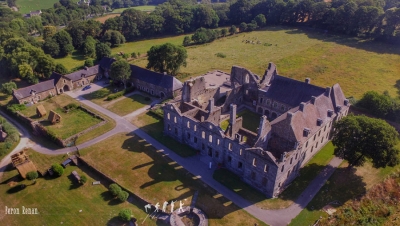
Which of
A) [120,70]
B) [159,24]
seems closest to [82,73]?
[120,70]

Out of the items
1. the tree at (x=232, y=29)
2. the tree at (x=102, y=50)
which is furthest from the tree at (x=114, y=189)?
the tree at (x=232, y=29)

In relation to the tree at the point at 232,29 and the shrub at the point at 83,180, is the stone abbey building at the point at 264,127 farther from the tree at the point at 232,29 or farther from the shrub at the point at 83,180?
the tree at the point at 232,29

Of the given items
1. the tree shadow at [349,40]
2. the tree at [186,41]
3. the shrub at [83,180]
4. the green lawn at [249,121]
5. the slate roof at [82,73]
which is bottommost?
the shrub at [83,180]

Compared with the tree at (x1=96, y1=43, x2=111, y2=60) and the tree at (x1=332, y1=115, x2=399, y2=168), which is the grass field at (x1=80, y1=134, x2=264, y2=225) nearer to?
the tree at (x1=332, y1=115, x2=399, y2=168)

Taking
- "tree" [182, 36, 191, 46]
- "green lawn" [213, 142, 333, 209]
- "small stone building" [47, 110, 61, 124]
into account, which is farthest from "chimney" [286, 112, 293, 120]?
"tree" [182, 36, 191, 46]

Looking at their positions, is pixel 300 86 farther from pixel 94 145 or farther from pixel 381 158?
pixel 94 145

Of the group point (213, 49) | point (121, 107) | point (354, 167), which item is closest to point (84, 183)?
point (121, 107)

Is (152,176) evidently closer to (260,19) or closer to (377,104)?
(377,104)
